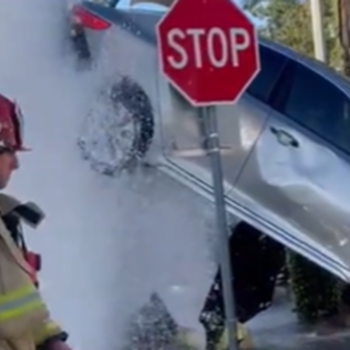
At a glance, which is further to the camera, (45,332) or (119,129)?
(119,129)

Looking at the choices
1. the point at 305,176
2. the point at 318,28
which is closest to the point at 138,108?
the point at 305,176

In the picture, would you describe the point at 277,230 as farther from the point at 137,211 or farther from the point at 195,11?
the point at 195,11

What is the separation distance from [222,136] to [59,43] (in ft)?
5.74

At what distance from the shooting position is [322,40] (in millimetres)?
19250

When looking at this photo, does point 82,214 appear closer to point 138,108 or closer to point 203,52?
point 138,108

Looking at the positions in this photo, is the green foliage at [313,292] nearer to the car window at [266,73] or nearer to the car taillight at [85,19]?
the car window at [266,73]

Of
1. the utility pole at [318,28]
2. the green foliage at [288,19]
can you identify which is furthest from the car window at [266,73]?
the green foliage at [288,19]

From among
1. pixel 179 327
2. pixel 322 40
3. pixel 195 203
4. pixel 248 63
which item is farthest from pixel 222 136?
pixel 322 40

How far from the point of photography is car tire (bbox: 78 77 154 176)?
7.44 m

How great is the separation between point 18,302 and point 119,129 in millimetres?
4716

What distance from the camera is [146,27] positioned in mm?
7668

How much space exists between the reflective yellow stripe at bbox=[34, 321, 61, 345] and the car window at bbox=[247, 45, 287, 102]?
14.6 ft

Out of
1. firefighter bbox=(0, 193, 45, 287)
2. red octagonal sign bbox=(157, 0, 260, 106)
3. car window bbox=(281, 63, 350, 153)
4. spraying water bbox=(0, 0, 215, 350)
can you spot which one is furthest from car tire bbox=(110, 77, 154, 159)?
firefighter bbox=(0, 193, 45, 287)

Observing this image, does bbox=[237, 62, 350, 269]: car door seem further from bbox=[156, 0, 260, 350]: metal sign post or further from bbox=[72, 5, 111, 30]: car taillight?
bbox=[156, 0, 260, 350]: metal sign post
